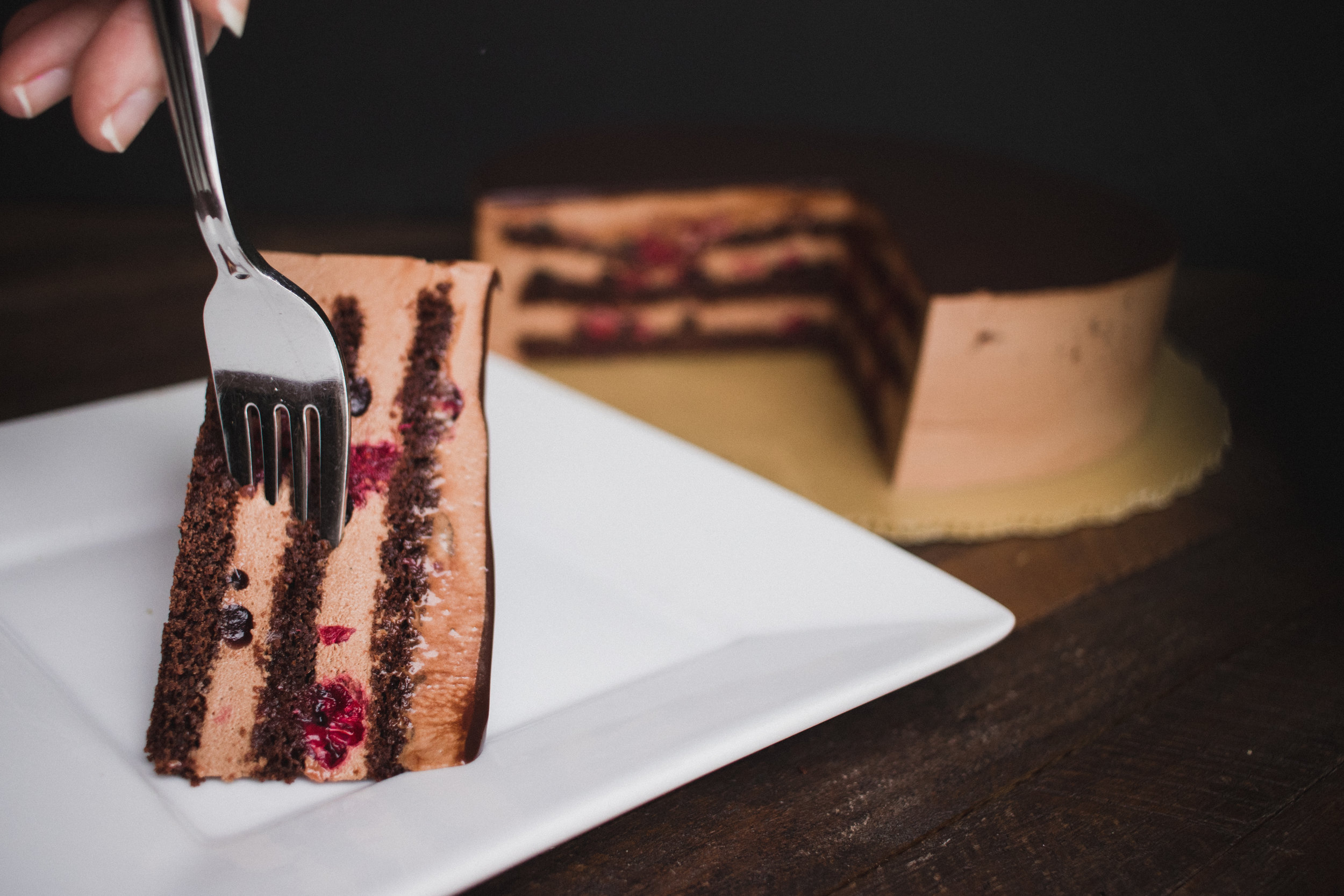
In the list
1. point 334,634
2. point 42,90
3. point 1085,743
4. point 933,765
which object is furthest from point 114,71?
point 1085,743

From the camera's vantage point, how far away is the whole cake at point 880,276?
6.28ft

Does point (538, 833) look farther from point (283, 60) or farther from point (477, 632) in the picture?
point (283, 60)

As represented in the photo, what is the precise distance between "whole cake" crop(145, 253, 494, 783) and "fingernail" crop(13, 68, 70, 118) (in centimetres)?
23

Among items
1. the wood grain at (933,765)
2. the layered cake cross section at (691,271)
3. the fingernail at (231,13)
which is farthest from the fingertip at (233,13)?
the layered cake cross section at (691,271)

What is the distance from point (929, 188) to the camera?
2.43 m

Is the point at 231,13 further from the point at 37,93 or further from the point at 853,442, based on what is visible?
the point at 853,442

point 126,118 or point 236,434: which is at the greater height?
point 126,118

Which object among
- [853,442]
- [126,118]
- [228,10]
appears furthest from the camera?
[853,442]

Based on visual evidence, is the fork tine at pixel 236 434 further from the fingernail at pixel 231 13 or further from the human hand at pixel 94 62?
the fingernail at pixel 231 13

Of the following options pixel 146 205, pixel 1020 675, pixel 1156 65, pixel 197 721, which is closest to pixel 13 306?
pixel 146 205

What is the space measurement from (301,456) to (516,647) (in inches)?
11.7

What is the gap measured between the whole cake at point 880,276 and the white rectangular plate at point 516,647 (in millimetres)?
782

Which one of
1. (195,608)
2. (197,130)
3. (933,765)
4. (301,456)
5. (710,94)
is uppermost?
(197,130)

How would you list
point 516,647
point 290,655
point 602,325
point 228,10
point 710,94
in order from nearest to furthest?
1. point 228,10
2. point 290,655
3. point 516,647
4. point 602,325
5. point 710,94
